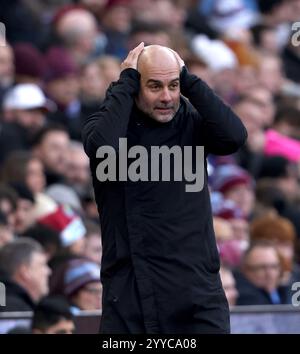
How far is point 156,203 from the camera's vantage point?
7441 millimetres

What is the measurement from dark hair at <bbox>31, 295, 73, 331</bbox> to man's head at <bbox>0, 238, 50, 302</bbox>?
44.7 inches

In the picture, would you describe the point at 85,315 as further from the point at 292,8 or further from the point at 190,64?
the point at 292,8

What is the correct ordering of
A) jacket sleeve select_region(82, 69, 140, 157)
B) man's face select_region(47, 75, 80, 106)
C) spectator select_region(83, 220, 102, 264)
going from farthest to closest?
man's face select_region(47, 75, 80, 106), spectator select_region(83, 220, 102, 264), jacket sleeve select_region(82, 69, 140, 157)

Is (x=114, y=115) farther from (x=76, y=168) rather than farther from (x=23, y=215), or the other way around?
(x=76, y=168)

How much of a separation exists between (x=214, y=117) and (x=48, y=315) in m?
2.04

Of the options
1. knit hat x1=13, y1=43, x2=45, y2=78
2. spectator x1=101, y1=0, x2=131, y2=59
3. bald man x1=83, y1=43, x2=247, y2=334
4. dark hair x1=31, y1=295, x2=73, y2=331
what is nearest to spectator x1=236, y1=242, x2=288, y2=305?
dark hair x1=31, y1=295, x2=73, y2=331

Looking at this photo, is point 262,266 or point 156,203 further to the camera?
point 262,266

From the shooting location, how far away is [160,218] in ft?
24.4

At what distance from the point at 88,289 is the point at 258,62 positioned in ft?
25.9

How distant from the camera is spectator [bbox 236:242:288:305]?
11.4 meters

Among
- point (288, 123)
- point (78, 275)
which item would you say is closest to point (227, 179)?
point (288, 123)

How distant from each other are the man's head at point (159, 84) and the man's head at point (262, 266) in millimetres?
4166

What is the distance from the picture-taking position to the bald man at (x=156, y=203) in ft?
24.3

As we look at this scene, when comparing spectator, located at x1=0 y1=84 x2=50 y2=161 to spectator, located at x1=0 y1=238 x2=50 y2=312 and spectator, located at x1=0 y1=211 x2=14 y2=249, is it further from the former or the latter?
spectator, located at x1=0 y1=238 x2=50 y2=312
